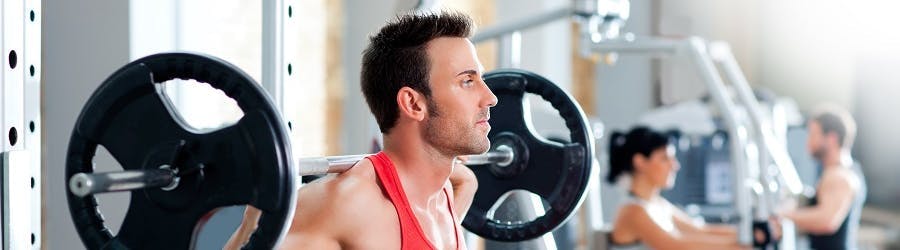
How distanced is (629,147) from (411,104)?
228 centimetres

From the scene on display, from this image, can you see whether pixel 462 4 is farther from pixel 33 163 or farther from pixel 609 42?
pixel 33 163

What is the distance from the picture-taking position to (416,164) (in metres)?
1.17

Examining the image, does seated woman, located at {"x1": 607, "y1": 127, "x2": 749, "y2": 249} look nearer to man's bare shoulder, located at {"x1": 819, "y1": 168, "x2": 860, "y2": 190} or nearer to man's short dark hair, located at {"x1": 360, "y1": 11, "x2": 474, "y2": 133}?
man's bare shoulder, located at {"x1": 819, "y1": 168, "x2": 860, "y2": 190}

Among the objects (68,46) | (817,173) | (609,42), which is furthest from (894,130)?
(68,46)

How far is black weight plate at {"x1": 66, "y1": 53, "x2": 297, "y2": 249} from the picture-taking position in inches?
33.6

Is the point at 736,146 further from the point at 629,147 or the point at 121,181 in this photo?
the point at 121,181

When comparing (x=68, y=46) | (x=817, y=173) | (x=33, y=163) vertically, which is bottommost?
(x=817, y=173)

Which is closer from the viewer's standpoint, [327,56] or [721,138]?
[327,56]

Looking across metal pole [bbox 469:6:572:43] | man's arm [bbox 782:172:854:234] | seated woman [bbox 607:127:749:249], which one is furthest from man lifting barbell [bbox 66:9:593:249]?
man's arm [bbox 782:172:854:234]

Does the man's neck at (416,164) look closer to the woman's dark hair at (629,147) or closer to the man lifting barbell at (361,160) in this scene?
the man lifting barbell at (361,160)

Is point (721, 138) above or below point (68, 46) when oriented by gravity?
below

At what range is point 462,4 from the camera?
3.76 metres

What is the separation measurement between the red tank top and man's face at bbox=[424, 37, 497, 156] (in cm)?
5

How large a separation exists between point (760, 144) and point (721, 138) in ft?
5.60
